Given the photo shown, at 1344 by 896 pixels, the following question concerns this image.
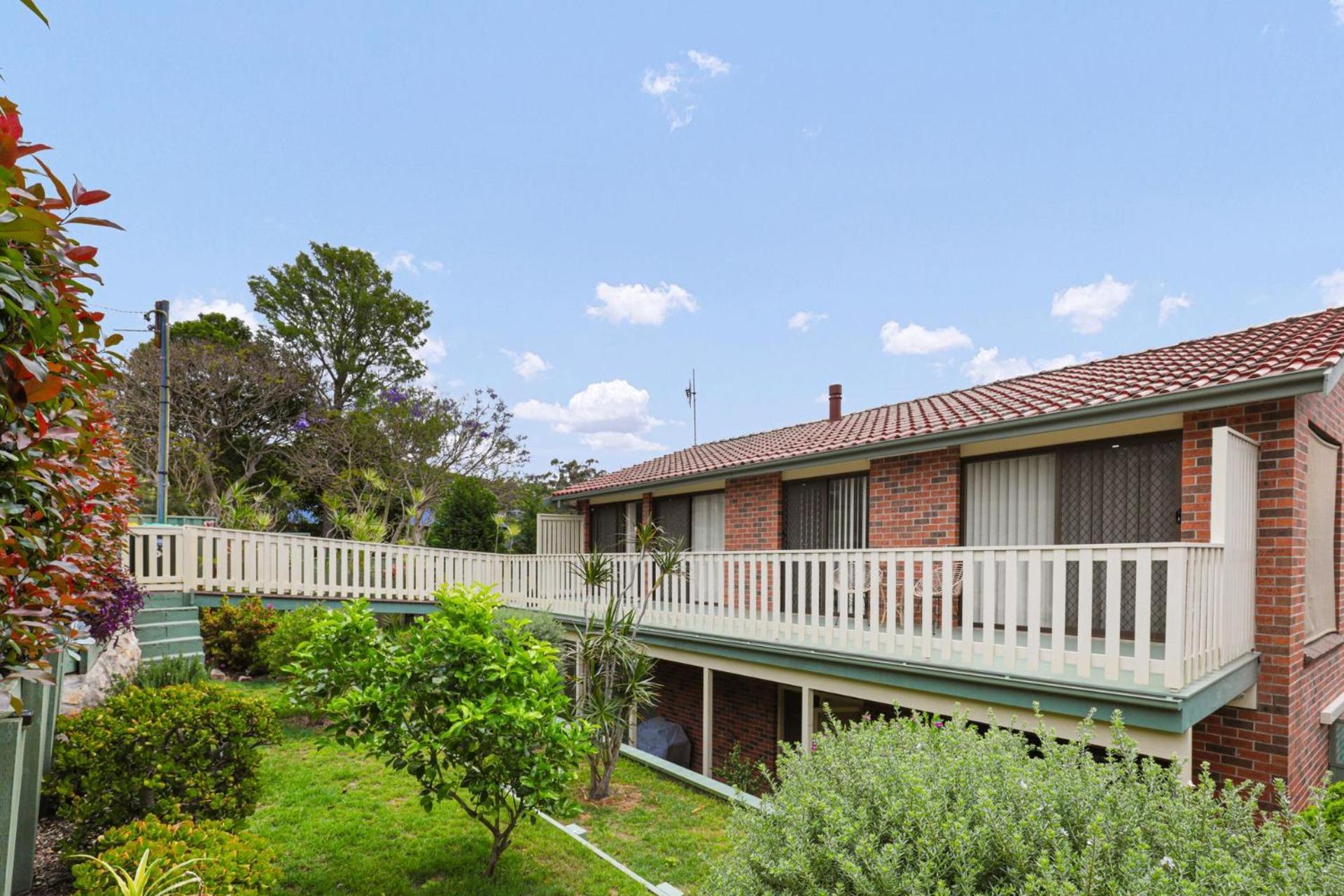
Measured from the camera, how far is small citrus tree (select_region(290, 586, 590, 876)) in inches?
162

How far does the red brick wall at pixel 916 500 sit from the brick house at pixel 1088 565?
0.03 m

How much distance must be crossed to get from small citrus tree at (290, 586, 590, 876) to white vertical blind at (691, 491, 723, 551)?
7.79 meters

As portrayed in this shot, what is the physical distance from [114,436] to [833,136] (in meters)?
14.1

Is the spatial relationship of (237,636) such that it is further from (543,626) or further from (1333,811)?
(1333,811)

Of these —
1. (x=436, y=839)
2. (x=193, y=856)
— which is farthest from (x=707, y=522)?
(x=193, y=856)

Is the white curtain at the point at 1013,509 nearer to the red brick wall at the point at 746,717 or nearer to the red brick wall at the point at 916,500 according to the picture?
the red brick wall at the point at 916,500

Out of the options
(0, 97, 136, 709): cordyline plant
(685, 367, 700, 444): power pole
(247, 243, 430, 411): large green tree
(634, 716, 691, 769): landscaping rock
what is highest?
(247, 243, 430, 411): large green tree

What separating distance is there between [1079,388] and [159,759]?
371 inches

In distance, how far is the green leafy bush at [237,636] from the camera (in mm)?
10258

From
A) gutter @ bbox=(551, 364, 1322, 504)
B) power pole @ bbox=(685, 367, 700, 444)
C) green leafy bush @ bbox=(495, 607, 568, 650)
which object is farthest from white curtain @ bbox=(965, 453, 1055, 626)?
power pole @ bbox=(685, 367, 700, 444)

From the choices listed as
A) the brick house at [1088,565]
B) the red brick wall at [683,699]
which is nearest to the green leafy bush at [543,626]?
the brick house at [1088,565]

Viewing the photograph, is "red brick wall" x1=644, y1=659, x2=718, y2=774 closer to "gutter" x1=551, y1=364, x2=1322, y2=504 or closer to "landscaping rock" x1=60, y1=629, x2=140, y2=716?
"gutter" x1=551, y1=364, x2=1322, y2=504

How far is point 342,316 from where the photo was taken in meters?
29.0

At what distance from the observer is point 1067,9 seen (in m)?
10.6
